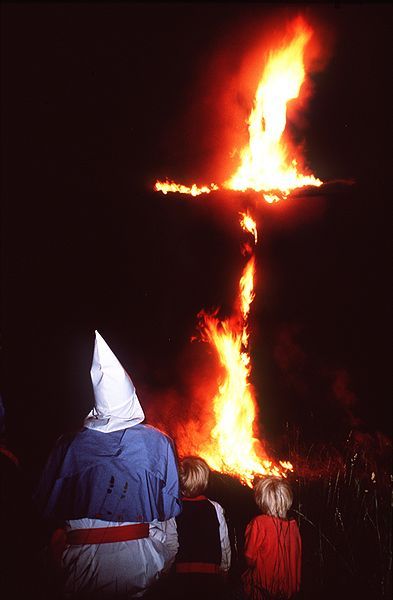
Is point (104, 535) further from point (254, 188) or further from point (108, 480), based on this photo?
point (254, 188)

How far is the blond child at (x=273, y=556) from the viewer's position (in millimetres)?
3002

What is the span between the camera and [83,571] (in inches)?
96.0

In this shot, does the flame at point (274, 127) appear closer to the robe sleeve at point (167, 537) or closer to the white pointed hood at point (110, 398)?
the white pointed hood at point (110, 398)

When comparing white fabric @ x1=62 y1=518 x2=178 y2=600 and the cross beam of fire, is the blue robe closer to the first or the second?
white fabric @ x1=62 y1=518 x2=178 y2=600

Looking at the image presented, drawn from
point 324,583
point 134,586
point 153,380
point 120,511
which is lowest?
point 324,583

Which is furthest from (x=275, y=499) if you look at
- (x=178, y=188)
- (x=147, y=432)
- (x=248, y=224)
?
(x=178, y=188)

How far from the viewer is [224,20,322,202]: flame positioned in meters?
6.42

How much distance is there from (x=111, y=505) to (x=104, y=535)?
0.19m

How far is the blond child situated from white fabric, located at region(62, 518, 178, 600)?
84 centimetres

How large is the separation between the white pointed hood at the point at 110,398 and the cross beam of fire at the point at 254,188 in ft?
11.5

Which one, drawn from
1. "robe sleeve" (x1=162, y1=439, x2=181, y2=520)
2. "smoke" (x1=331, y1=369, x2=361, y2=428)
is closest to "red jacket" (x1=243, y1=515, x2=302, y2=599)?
"robe sleeve" (x1=162, y1=439, x2=181, y2=520)

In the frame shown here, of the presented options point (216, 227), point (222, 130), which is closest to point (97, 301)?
point (216, 227)

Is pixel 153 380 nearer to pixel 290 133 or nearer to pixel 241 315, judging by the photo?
pixel 241 315

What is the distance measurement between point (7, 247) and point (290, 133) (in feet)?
23.8
